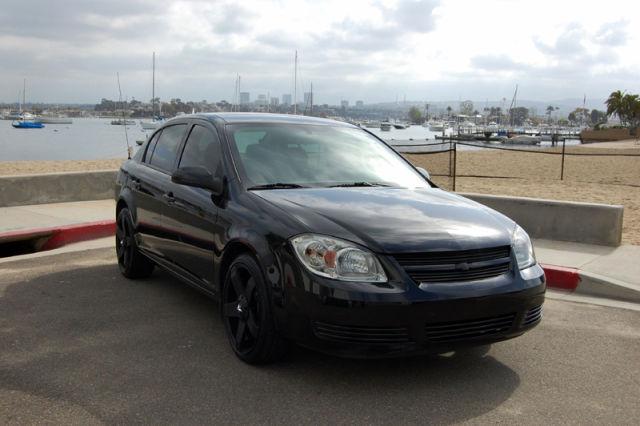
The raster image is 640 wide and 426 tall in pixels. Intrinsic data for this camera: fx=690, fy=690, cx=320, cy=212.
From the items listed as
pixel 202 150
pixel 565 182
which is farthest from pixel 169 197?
pixel 565 182

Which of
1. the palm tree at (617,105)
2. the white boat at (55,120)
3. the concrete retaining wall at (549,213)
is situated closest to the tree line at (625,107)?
the palm tree at (617,105)

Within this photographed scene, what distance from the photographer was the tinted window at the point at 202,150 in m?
5.39

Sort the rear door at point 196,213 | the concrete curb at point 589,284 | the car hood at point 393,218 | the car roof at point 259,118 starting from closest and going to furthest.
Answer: the car hood at point 393,218 → the rear door at point 196,213 → the car roof at point 259,118 → the concrete curb at point 589,284

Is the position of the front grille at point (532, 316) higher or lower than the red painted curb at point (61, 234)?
higher

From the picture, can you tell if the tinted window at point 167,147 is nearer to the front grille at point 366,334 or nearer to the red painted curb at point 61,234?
the front grille at point 366,334

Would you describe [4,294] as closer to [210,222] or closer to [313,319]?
[210,222]

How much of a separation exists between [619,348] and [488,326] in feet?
5.49

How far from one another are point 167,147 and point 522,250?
343cm

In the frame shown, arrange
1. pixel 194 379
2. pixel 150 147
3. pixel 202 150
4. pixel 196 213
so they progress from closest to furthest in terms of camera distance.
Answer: pixel 194 379
pixel 196 213
pixel 202 150
pixel 150 147

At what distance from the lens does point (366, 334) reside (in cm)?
392

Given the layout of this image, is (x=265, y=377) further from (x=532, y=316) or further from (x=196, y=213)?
(x=532, y=316)

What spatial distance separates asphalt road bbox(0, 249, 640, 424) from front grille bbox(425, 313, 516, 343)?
368mm

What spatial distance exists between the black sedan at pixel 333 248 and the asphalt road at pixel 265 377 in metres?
0.31

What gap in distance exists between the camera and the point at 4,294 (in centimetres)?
633
